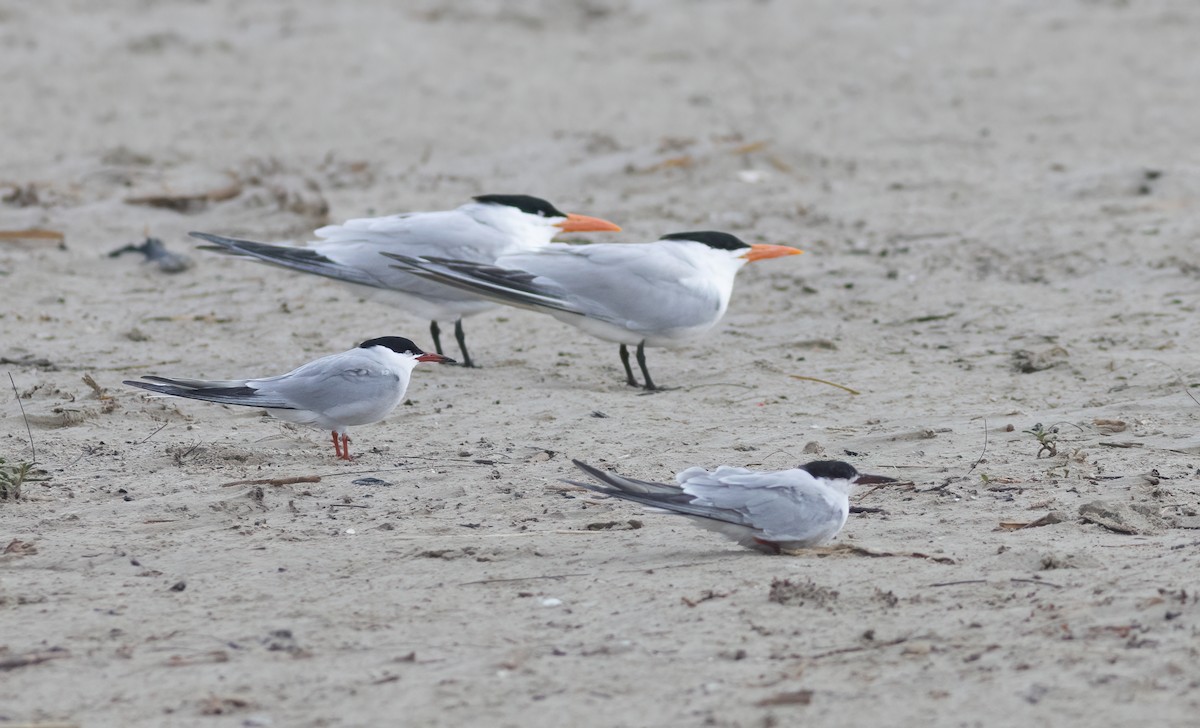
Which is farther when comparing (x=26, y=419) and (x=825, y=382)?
(x=825, y=382)

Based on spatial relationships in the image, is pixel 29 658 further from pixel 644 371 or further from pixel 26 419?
pixel 644 371

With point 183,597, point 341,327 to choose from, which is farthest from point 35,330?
point 183,597

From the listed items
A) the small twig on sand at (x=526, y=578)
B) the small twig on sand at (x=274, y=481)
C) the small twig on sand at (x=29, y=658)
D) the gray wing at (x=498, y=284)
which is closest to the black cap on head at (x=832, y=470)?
the small twig on sand at (x=526, y=578)

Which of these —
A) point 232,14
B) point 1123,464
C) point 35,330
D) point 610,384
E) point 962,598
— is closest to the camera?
point 962,598

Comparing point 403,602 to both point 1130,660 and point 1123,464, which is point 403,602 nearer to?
point 1130,660

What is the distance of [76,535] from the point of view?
400cm

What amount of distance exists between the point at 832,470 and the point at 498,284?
236 centimetres

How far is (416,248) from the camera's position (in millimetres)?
6383

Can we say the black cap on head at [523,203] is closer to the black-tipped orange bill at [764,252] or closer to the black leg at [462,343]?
the black leg at [462,343]

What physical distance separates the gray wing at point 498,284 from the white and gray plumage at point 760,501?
215 cm

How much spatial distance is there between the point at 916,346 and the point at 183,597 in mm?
3555

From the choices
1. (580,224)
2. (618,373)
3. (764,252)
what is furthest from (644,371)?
(580,224)

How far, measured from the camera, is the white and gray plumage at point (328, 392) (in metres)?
4.71

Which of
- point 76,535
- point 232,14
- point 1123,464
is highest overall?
point 232,14
